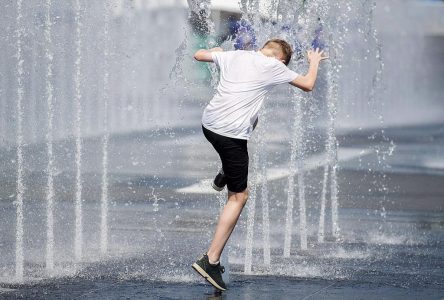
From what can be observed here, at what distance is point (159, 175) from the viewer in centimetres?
1447

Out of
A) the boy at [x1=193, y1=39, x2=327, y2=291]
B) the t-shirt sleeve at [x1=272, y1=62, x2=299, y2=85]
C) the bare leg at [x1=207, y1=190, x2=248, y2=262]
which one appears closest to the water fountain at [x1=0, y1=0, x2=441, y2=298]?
the bare leg at [x1=207, y1=190, x2=248, y2=262]

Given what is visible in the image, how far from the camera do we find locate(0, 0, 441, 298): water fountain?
8555mm

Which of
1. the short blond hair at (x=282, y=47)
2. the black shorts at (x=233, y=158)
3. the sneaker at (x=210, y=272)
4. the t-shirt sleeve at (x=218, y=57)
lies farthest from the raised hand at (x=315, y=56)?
the sneaker at (x=210, y=272)

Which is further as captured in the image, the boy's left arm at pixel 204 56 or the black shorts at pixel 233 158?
the boy's left arm at pixel 204 56

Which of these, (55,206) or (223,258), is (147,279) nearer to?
(223,258)

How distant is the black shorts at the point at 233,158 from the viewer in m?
7.15

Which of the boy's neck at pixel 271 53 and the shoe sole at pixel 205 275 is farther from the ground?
the boy's neck at pixel 271 53

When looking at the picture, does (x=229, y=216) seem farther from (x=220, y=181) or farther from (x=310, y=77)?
(x=310, y=77)

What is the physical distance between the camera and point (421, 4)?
38.6 m

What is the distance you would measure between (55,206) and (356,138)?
11.8 m

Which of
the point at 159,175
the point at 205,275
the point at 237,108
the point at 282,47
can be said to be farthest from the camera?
the point at 159,175

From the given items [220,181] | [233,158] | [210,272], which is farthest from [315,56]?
[210,272]

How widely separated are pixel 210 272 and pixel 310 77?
1.15m

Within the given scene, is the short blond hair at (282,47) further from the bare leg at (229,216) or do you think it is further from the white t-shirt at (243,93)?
the bare leg at (229,216)
